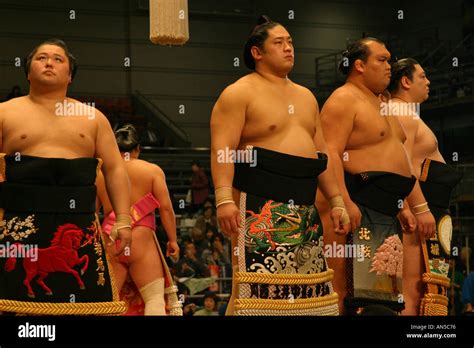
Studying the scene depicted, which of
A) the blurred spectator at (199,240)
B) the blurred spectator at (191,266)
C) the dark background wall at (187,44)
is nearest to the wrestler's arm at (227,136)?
the blurred spectator at (191,266)

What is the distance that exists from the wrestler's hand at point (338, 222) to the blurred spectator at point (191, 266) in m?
2.45

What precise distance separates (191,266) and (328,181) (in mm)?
2536

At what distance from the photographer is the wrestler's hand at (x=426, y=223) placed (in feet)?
15.0

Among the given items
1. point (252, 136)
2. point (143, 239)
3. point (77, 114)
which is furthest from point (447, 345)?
point (143, 239)

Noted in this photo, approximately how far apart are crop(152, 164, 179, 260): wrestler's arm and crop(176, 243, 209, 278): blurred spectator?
1.34 metres

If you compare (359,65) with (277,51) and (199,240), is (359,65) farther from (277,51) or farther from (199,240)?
(199,240)

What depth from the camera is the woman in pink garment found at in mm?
4742

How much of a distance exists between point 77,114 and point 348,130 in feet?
3.77

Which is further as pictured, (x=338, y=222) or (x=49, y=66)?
(x=338, y=222)

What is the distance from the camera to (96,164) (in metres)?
3.73

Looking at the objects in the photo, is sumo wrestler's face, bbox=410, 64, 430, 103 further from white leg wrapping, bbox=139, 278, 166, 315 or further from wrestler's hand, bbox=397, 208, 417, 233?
white leg wrapping, bbox=139, 278, 166, 315

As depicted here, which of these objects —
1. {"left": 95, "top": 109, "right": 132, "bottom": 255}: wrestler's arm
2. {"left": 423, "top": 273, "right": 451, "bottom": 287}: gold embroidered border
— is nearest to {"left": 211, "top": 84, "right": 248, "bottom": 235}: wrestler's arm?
{"left": 95, "top": 109, "right": 132, "bottom": 255}: wrestler's arm

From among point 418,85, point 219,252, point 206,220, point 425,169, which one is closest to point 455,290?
point 219,252

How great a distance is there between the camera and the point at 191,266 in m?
6.50
